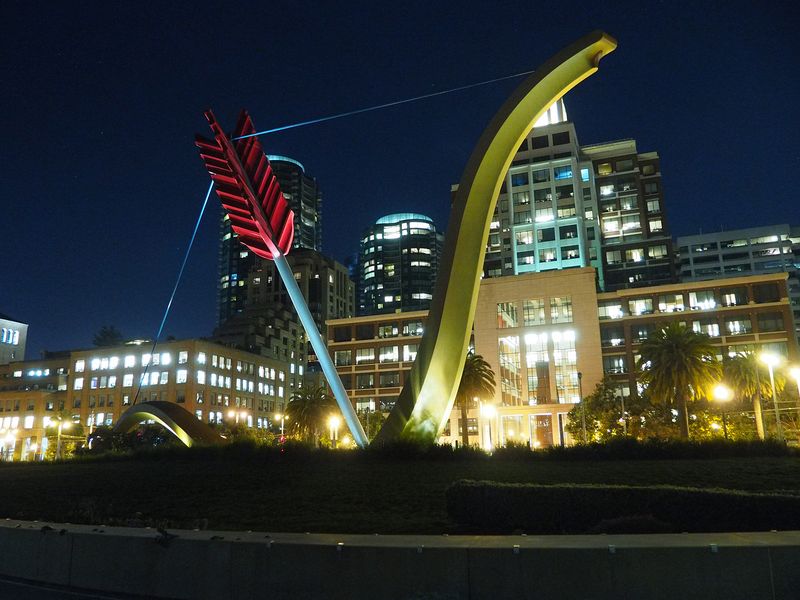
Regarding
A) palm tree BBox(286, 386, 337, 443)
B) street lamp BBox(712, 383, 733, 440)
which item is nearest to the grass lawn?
street lamp BBox(712, 383, 733, 440)

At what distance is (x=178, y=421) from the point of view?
120 ft

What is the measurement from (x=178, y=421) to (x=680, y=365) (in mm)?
32081

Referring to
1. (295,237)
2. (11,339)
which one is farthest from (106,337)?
(295,237)

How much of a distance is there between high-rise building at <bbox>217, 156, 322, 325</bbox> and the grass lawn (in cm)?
13790

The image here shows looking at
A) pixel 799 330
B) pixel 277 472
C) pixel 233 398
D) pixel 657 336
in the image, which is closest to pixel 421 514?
pixel 277 472

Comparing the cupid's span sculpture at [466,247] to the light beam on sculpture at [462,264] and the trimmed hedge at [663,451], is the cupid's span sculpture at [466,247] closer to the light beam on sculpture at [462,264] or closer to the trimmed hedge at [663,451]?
the light beam on sculpture at [462,264]

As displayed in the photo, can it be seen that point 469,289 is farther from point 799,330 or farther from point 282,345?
point 799,330

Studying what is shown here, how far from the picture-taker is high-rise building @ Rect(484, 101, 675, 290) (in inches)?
3757

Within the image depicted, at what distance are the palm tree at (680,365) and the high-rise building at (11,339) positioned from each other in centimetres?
10019

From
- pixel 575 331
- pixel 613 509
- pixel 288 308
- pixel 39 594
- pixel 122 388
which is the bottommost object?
pixel 39 594

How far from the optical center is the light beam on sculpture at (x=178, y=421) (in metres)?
35.8

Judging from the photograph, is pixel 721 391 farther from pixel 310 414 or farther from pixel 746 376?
pixel 310 414

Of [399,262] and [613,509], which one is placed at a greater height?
[399,262]

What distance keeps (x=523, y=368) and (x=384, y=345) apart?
20379mm
